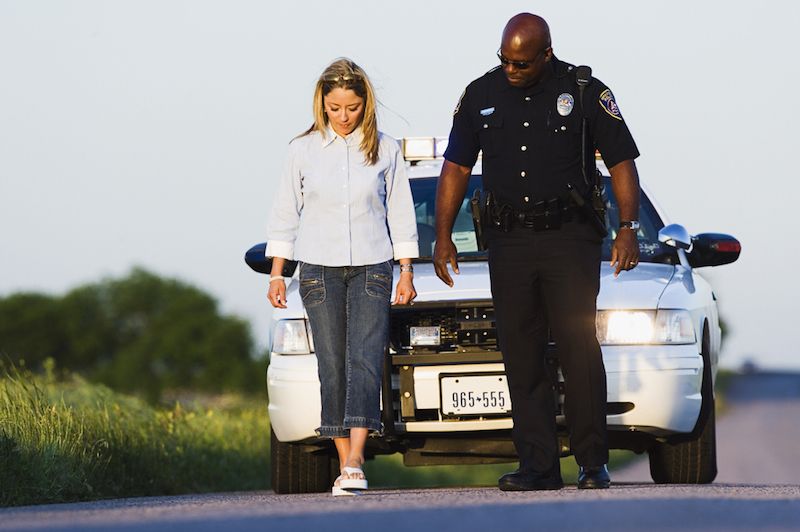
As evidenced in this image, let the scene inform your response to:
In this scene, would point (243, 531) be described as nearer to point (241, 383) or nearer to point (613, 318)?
point (613, 318)

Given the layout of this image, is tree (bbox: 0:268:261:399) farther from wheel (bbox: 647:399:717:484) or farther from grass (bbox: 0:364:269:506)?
wheel (bbox: 647:399:717:484)

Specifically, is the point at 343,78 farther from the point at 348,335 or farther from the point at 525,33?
the point at 348,335

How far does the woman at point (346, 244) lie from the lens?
7.84 metres

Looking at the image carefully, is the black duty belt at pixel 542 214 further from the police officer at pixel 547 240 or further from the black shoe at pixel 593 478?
the black shoe at pixel 593 478

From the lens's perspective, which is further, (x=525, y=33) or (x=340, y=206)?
(x=340, y=206)

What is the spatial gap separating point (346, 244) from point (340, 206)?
168 millimetres

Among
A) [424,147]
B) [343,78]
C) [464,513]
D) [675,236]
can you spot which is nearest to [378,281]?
[343,78]

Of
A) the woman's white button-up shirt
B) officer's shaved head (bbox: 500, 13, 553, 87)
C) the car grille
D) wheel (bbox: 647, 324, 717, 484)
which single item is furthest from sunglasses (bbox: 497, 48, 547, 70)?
wheel (bbox: 647, 324, 717, 484)

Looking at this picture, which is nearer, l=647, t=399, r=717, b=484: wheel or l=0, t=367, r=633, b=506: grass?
l=0, t=367, r=633, b=506: grass

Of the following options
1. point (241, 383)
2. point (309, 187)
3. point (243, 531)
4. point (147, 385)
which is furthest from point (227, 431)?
point (147, 385)

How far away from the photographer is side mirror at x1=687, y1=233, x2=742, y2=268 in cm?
953

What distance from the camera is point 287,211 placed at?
7961mm

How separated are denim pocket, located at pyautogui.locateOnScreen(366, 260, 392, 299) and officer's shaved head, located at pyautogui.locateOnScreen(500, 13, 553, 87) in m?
0.99

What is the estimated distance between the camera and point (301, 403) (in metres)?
8.52
